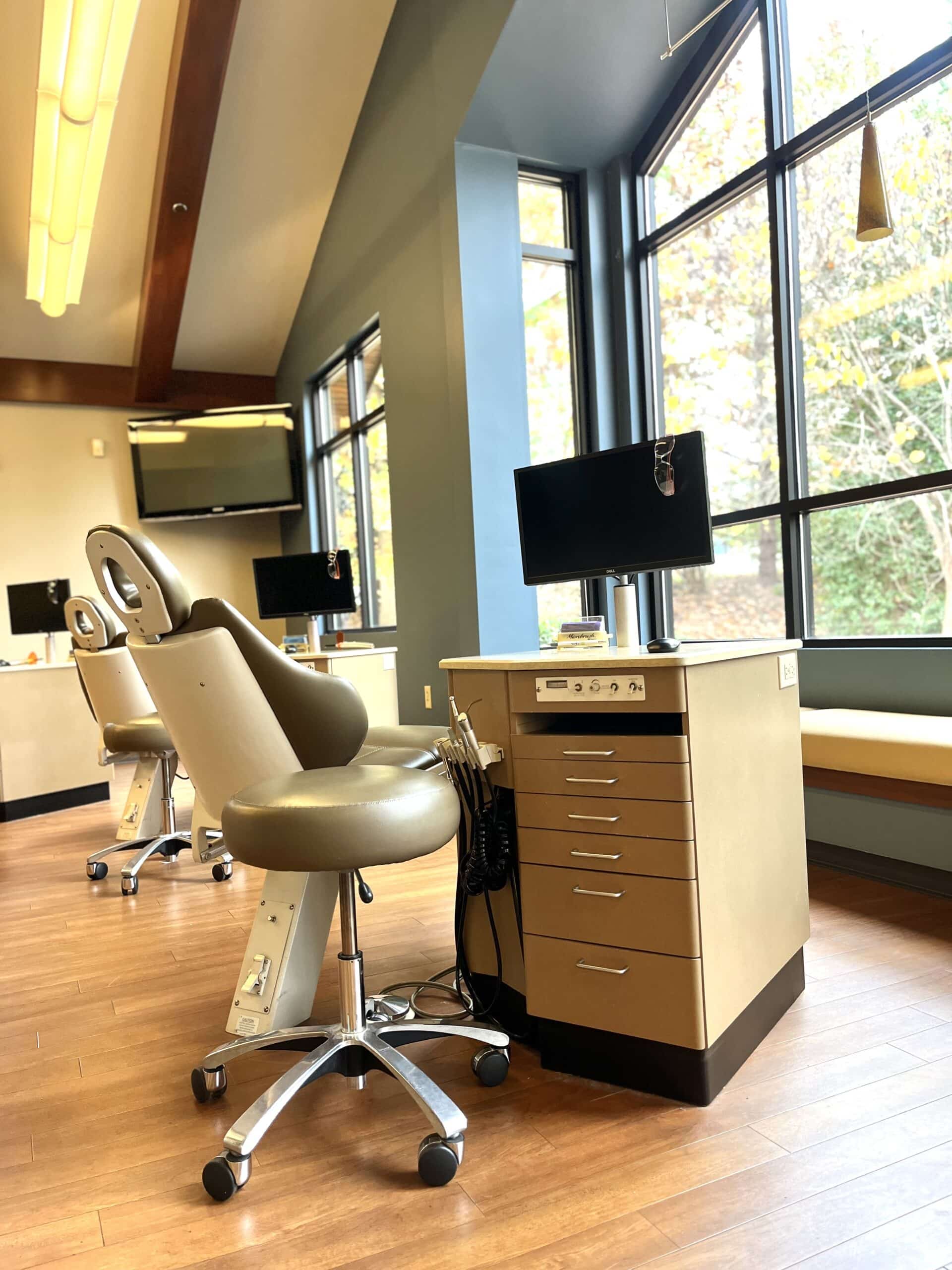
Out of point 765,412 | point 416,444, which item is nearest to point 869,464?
point 765,412

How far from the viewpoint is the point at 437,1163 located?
152 centimetres

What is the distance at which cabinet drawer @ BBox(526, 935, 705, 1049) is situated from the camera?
5.65 feet

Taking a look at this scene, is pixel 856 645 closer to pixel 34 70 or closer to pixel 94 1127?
pixel 94 1127

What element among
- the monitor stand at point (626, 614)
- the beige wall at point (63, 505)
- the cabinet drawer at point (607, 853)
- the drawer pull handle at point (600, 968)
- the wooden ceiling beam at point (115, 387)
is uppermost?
the wooden ceiling beam at point (115, 387)

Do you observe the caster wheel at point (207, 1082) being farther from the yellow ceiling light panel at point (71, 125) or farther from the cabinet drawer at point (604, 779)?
the yellow ceiling light panel at point (71, 125)

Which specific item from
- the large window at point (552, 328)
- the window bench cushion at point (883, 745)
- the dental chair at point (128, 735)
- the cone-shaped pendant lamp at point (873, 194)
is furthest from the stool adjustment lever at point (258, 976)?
the large window at point (552, 328)

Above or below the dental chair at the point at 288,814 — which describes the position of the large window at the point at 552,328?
above

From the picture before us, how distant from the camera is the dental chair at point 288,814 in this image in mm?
1551

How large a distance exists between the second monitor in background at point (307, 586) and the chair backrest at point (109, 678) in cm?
135

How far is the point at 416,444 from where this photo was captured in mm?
5105

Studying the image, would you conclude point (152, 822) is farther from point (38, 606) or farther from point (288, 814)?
point (288, 814)

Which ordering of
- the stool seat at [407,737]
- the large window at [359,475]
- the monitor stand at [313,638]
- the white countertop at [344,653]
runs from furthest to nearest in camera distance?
the large window at [359,475], the monitor stand at [313,638], the white countertop at [344,653], the stool seat at [407,737]

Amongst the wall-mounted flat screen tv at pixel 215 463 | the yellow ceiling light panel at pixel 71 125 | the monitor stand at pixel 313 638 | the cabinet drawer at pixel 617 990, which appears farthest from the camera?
the wall-mounted flat screen tv at pixel 215 463

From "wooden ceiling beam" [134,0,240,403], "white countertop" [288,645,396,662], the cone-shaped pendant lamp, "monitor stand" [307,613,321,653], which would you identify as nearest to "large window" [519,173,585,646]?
"white countertop" [288,645,396,662]
